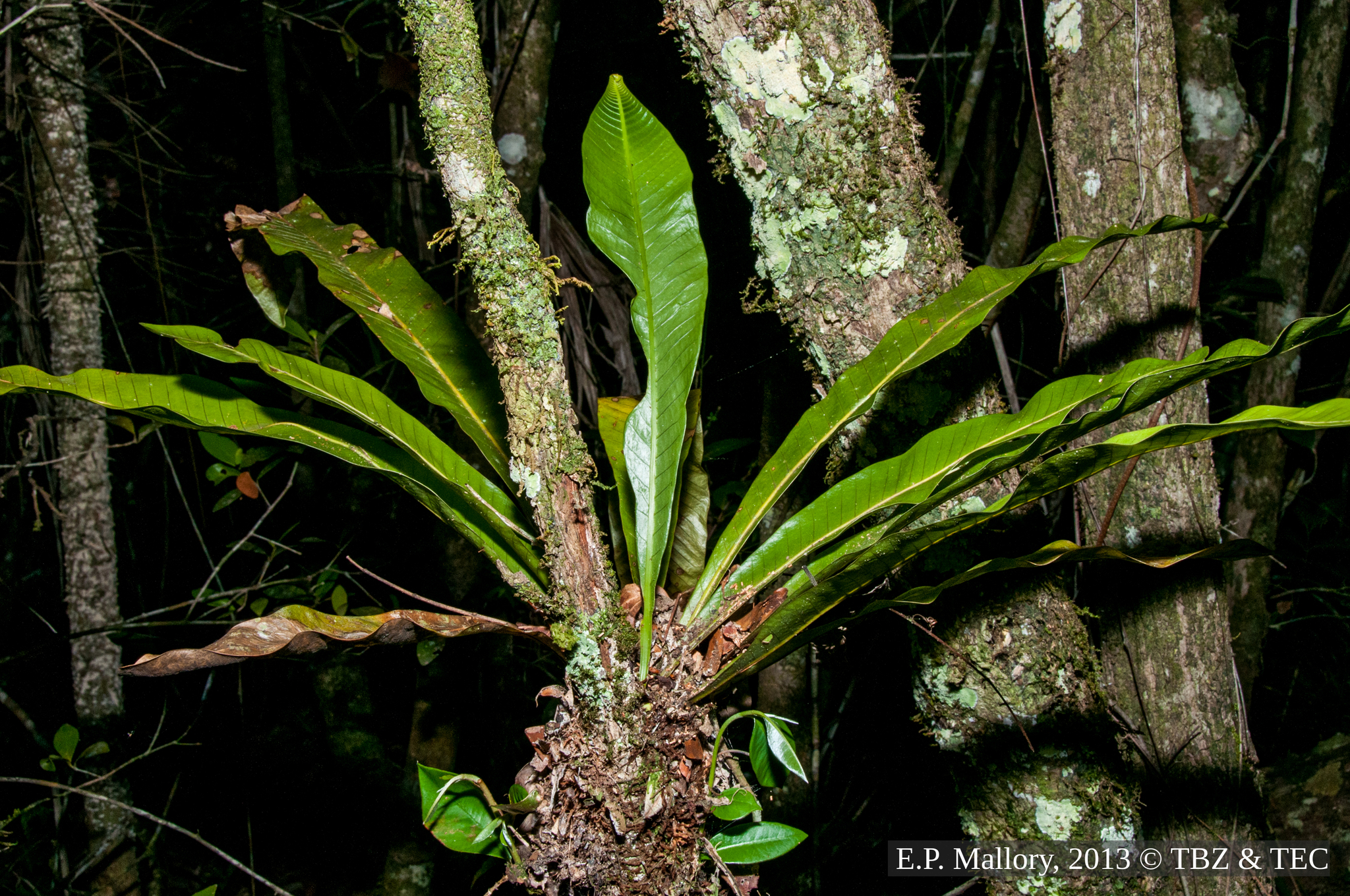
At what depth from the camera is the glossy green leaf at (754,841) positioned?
91cm

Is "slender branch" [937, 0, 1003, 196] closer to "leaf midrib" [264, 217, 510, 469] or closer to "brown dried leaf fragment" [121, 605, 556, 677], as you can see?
"leaf midrib" [264, 217, 510, 469]

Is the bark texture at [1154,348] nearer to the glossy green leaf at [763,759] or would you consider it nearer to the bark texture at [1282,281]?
the glossy green leaf at [763,759]

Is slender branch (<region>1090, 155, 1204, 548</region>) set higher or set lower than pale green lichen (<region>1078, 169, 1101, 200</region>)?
lower

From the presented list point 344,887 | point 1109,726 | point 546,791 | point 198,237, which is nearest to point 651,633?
point 546,791

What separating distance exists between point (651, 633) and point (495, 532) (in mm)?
250

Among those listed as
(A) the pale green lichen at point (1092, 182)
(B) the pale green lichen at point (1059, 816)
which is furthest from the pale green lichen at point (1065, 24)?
(B) the pale green lichen at point (1059, 816)

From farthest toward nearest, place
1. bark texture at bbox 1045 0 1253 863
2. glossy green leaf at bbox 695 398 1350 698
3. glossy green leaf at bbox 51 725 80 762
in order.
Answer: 1. glossy green leaf at bbox 51 725 80 762
2. bark texture at bbox 1045 0 1253 863
3. glossy green leaf at bbox 695 398 1350 698

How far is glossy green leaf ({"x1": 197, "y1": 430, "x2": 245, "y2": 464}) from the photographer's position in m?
1.77

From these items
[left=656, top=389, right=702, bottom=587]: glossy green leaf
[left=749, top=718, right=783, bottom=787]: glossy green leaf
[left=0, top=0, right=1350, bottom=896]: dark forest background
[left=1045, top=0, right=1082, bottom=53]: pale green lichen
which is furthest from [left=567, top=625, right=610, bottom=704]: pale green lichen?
[left=1045, top=0, right=1082, bottom=53]: pale green lichen

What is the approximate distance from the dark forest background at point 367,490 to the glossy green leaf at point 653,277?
3.34 feet

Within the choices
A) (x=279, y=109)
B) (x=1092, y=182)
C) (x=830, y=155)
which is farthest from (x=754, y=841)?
(x=279, y=109)

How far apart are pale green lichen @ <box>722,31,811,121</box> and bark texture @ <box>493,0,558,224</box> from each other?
89 centimetres

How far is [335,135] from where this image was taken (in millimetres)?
2959

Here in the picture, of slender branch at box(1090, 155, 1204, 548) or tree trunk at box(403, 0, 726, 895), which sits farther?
slender branch at box(1090, 155, 1204, 548)
